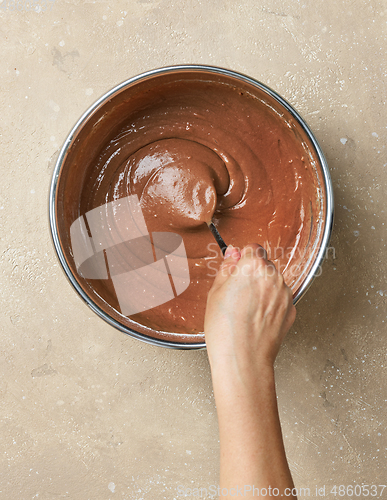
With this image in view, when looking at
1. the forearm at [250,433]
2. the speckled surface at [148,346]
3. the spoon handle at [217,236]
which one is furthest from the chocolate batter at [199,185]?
the forearm at [250,433]

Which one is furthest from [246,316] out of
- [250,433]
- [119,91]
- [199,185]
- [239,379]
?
[119,91]

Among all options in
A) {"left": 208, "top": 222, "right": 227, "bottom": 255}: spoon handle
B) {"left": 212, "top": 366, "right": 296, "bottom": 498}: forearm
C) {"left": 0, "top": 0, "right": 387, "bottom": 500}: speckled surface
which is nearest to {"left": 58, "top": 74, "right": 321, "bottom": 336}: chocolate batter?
{"left": 208, "top": 222, "right": 227, "bottom": 255}: spoon handle

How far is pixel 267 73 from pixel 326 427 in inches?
47.1

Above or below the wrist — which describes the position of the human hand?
above

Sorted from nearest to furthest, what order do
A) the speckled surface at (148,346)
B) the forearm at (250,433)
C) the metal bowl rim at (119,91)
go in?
the forearm at (250,433) < the metal bowl rim at (119,91) < the speckled surface at (148,346)

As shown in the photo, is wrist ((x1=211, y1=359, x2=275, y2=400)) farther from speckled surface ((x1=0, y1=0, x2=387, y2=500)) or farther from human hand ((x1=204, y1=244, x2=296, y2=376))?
speckled surface ((x1=0, y1=0, x2=387, y2=500))

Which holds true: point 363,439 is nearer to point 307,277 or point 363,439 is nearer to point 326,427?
point 326,427

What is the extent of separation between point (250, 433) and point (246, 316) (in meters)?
0.26

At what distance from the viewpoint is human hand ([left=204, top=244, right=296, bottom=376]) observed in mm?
872

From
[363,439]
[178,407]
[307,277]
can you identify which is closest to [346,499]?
[363,439]

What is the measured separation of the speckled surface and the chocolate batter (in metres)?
0.18

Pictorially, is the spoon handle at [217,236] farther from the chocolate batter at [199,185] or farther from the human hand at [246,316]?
the human hand at [246,316]

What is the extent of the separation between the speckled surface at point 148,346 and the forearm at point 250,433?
399mm

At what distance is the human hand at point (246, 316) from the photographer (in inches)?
34.3
